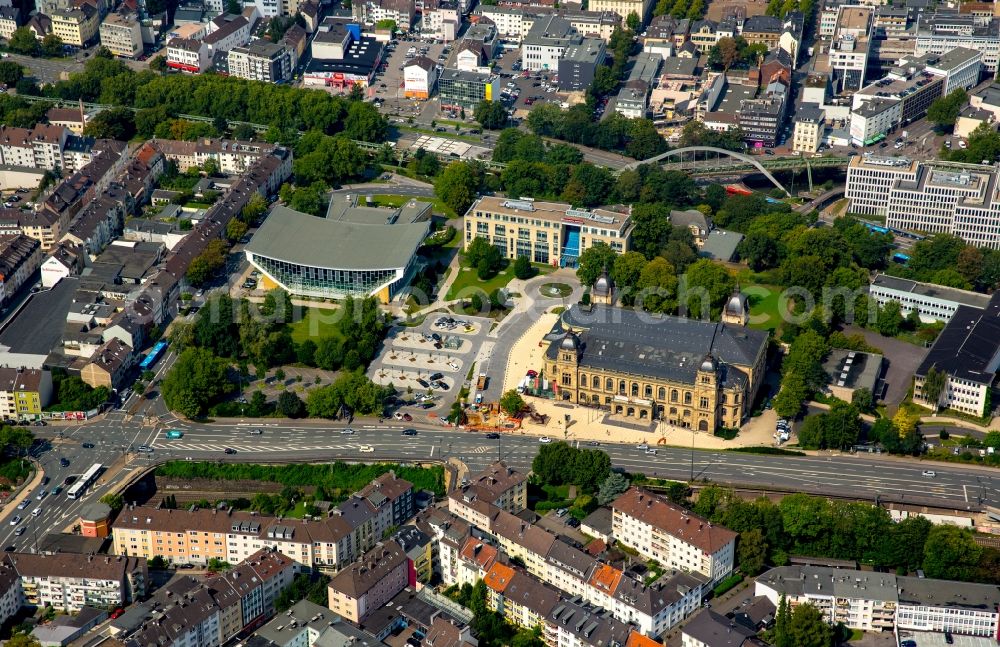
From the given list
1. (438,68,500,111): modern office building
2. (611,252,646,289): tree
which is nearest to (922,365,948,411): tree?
(611,252,646,289): tree

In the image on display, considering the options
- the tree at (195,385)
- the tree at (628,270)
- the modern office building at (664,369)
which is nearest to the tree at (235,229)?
the tree at (195,385)

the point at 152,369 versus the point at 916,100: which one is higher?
the point at 916,100

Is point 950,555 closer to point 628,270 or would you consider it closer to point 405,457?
point 405,457

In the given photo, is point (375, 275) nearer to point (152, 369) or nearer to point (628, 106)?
point (152, 369)

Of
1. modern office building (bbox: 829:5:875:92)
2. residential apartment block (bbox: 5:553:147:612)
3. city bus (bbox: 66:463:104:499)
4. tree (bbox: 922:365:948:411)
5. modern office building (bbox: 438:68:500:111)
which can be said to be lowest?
residential apartment block (bbox: 5:553:147:612)

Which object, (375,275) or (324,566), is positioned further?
(375,275)

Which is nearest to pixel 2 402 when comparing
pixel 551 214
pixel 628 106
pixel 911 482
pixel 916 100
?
pixel 551 214

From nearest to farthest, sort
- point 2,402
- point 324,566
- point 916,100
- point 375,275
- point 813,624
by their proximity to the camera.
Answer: point 813,624 < point 324,566 < point 2,402 < point 375,275 < point 916,100

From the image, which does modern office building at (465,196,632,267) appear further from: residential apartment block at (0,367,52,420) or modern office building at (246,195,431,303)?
residential apartment block at (0,367,52,420)
